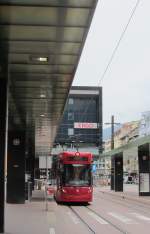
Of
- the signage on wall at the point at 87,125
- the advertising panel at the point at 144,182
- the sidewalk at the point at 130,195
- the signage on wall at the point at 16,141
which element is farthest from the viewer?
the signage on wall at the point at 87,125

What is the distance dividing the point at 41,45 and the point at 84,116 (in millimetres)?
109937

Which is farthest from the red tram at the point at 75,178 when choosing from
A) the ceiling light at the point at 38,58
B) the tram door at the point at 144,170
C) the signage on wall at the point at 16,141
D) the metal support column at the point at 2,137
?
the ceiling light at the point at 38,58

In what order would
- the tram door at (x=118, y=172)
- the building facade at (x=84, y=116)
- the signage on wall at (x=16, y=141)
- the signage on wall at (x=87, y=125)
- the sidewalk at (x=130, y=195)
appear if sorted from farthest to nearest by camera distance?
the building facade at (x=84, y=116)
the signage on wall at (x=87, y=125)
the tram door at (x=118, y=172)
the sidewalk at (x=130, y=195)
the signage on wall at (x=16, y=141)

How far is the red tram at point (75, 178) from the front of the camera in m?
33.8

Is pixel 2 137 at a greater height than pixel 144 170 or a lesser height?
greater

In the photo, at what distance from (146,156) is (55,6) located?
3806 cm

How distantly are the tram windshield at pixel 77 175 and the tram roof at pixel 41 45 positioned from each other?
A: 1071 cm

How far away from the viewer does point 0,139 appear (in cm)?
1703

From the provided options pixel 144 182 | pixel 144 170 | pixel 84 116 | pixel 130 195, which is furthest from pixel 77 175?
pixel 84 116

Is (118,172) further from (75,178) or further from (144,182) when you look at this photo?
(75,178)

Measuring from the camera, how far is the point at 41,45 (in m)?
14.4

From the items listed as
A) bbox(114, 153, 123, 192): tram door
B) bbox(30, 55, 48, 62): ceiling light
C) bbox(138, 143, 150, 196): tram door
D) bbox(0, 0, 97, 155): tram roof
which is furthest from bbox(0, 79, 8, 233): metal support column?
bbox(114, 153, 123, 192): tram door

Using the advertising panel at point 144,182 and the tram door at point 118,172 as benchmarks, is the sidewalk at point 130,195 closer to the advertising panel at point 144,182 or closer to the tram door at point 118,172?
the advertising panel at point 144,182

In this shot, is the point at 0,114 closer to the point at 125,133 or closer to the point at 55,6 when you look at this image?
the point at 55,6
